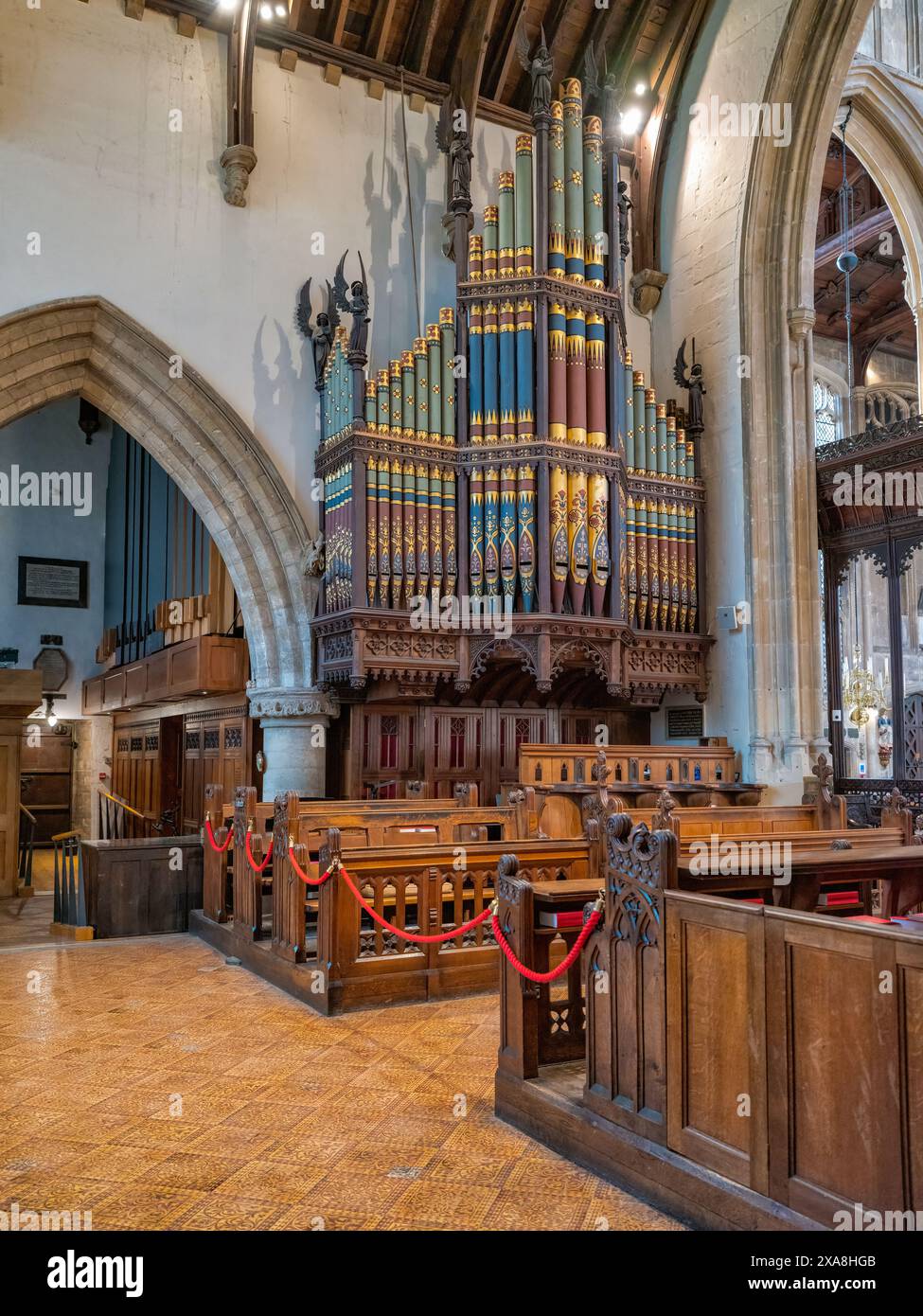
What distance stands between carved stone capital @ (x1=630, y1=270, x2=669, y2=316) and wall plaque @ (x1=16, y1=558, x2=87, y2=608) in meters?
9.25

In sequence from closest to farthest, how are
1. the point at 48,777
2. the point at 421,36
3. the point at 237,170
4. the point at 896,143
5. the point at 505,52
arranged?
the point at 237,170, the point at 421,36, the point at 505,52, the point at 896,143, the point at 48,777

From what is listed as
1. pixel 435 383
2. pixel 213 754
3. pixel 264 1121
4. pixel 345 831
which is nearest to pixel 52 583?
pixel 213 754

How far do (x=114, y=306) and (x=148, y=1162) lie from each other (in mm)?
6849

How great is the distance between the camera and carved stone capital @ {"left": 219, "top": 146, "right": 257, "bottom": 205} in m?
8.23

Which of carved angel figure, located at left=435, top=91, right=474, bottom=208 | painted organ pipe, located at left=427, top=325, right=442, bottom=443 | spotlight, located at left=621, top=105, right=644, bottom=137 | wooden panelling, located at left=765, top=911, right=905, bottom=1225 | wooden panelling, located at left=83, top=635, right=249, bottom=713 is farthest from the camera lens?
spotlight, located at left=621, top=105, right=644, bottom=137

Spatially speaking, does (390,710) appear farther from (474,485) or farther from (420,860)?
(420,860)

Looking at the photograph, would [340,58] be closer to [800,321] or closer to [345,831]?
[800,321]

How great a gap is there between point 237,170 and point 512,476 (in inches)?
140

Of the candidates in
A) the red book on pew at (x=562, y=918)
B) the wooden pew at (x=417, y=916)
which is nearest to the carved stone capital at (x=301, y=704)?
the wooden pew at (x=417, y=916)

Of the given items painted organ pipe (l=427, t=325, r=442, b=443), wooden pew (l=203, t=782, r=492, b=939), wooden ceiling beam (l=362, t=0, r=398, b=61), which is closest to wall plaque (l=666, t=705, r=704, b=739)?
wooden pew (l=203, t=782, r=492, b=939)

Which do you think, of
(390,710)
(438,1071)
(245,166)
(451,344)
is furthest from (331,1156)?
(245,166)

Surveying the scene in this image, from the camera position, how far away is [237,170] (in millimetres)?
8281

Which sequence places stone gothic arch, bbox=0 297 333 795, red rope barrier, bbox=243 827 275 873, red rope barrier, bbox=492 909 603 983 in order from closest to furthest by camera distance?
red rope barrier, bbox=492 909 603 983, red rope barrier, bbox=243 827 275 873, stone gothic arch, bbox=0 297 333 795

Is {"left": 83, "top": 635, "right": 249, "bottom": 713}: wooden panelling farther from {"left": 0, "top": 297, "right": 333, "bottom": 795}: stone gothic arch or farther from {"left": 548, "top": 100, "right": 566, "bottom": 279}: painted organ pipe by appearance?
{"left": 548, "top": 100, "right": 566, "bottom": 279}: painted organ pipe
